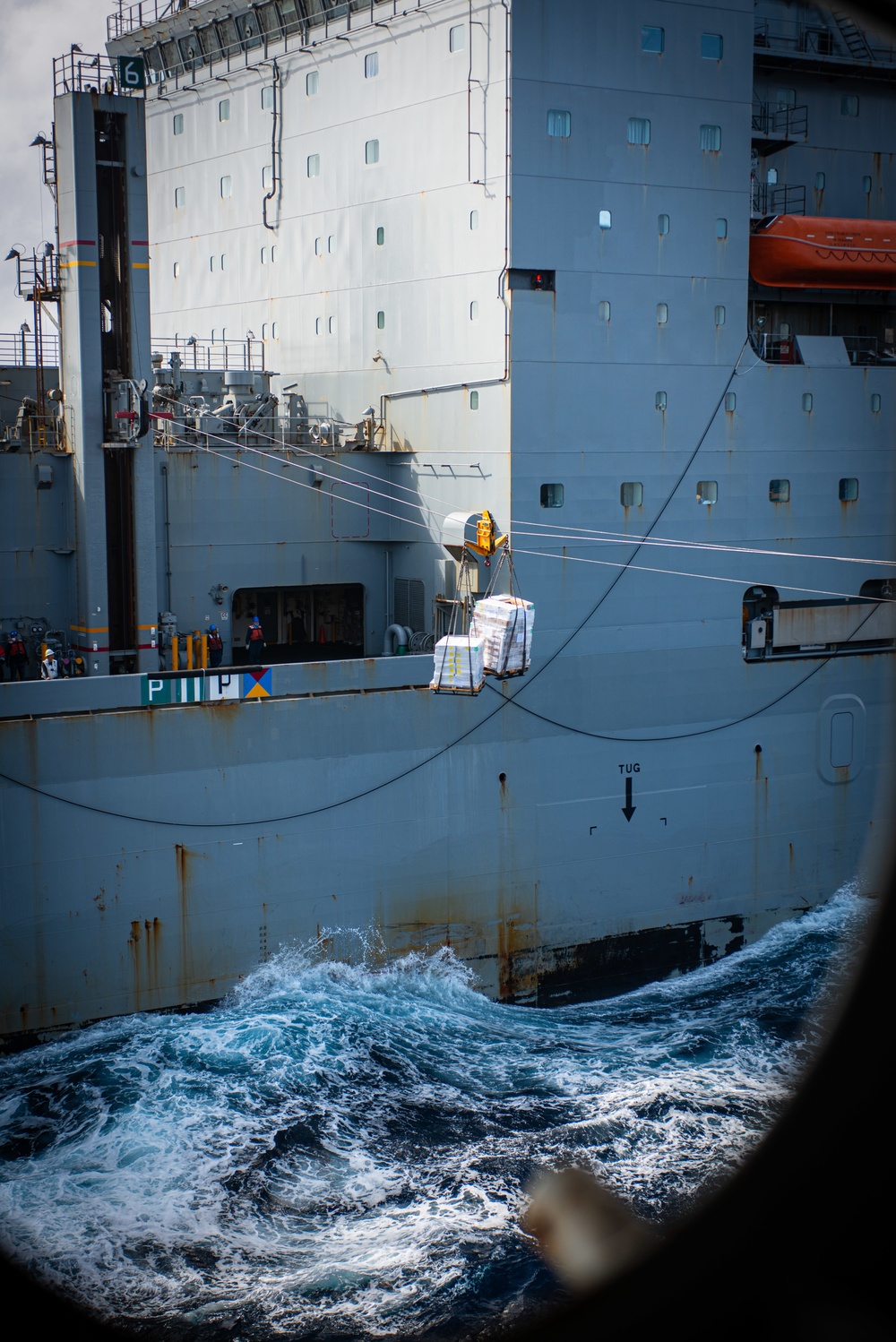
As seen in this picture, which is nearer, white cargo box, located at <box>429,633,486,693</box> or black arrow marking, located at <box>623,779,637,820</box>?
white cargo box, located at <box>429,633,486,693</box>

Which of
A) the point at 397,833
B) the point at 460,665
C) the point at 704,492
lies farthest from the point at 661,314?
the point at 397,833

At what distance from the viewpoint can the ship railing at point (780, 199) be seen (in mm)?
18281

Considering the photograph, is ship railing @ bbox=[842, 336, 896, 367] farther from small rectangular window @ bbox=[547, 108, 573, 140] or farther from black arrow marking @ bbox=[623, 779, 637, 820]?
black arrow marking @ bbox=[623, 779, 637, 820]

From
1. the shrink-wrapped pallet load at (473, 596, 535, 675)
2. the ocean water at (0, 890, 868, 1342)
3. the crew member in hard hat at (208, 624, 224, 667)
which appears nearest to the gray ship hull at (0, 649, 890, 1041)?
the ocean water at (0, 890, 868, 1342)

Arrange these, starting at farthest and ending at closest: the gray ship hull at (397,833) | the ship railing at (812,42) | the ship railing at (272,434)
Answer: the ship railing at (812,42), the ship railing at (272,434), the gray ship hull at (397,833)

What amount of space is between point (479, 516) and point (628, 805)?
432 cm

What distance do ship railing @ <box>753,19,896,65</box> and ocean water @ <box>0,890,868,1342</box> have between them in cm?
1337

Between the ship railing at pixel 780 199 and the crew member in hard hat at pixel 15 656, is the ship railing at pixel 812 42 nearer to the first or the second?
the ship railing at pixel 780 199

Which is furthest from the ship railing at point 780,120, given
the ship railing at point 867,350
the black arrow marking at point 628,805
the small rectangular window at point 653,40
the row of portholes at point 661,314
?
the black arrow marking at point 628,805

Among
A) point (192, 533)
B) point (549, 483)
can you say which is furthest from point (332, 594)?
point (549, 483)

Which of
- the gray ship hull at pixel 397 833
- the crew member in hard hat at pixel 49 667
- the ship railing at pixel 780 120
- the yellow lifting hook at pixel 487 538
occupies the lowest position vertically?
the gray ship hull at pixel 397 833

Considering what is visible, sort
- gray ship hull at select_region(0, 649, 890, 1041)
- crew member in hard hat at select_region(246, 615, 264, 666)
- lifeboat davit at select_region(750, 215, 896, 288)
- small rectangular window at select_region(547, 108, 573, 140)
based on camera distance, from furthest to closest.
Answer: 1. lifeboat davit at select_region(750, 215, 896, 288)
2. crew member in hard hat at select_region(246, 615, 264, 666)
3. small rectangular window at select_region(547, 108, 573, 140)
4. gray ship hull at select_region(0, 649, 890, 1041)

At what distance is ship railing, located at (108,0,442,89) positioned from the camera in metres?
17.3

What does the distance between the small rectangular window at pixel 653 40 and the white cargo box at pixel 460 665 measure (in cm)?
820
